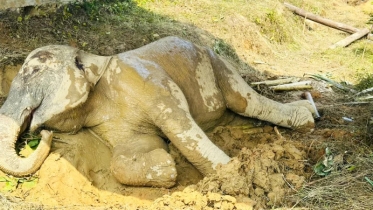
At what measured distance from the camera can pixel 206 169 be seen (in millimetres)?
4004

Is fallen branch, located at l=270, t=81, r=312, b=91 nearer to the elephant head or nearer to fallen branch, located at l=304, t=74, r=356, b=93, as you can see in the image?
fallen branch, located at l=304, t=74, r=356, b=93

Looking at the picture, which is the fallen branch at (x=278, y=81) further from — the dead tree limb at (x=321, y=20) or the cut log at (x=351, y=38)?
the dead tree limb at (x=321, y=20)

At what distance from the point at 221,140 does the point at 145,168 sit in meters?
1.32

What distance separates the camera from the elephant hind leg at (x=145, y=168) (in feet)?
12.5

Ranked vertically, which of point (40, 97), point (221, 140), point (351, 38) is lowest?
point (351, 38)

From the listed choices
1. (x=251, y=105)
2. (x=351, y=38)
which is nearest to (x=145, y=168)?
(x=251, y=105)

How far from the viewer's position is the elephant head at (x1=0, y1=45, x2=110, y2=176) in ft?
12.2

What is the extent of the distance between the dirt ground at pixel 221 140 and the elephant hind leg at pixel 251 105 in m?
0.14

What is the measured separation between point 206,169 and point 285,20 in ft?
23.6

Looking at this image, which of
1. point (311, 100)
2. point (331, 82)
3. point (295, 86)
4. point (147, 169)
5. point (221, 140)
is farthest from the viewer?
point (331, 82)

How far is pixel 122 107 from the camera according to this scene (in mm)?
4207

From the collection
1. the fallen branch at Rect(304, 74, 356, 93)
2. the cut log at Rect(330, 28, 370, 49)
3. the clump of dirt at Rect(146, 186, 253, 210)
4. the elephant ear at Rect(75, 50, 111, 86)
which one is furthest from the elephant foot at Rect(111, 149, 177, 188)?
the cut log at Rect(330, 28, 370, 49)

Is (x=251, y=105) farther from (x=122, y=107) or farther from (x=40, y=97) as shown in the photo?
(x=40, y=97)

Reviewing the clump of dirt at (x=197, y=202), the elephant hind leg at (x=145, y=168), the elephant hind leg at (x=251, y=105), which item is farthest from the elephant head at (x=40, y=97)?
the elephant hind leg at (x=251, y=105)
